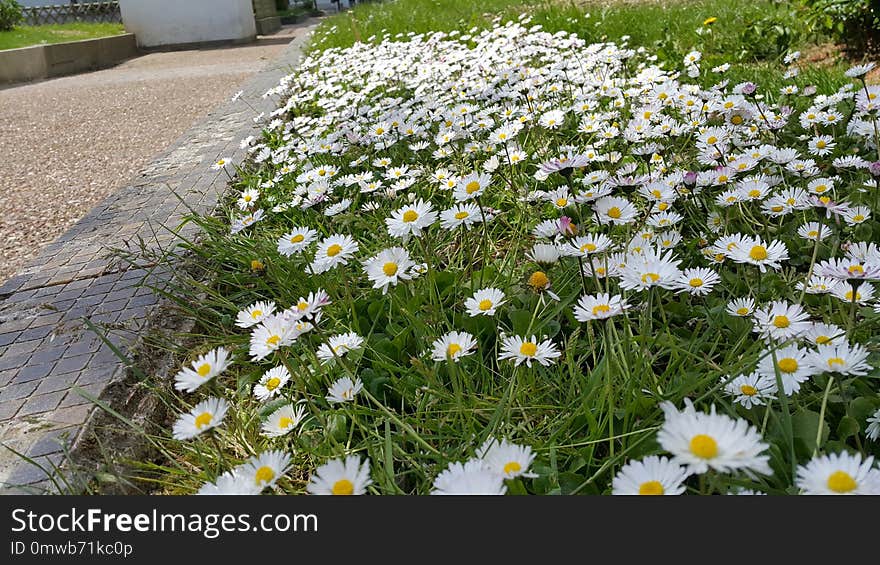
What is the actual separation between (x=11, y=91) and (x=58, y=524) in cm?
899

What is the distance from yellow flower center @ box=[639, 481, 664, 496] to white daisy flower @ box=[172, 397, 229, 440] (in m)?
0.54

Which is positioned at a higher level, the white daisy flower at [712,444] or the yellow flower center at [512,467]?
the white daisy flower at [712,444]

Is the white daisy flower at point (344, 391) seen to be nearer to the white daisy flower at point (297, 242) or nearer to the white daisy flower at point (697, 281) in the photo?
the white daisy flower at point (297, 242)

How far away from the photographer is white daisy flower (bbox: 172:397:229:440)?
0.95 meters

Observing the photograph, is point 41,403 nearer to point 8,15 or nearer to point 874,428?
point 874,428

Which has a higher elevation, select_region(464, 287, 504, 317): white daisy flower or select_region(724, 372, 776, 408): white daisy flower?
select_region(464, 287, 504, 317): white daisy flower

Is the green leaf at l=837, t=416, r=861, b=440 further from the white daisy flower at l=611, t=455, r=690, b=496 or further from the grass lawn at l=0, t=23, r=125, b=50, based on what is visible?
the grass lawn at l=0, t=23, r=125, b=50

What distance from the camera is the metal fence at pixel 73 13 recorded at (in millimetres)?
15231

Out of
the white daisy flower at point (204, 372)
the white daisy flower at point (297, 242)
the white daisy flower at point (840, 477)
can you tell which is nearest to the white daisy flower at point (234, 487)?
the white daisy flower at point (204, 372)

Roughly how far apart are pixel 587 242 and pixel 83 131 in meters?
5.32

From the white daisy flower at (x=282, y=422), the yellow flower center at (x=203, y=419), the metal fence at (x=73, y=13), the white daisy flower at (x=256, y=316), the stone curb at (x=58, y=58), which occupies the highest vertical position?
the metal fence at (x=73, y=13)

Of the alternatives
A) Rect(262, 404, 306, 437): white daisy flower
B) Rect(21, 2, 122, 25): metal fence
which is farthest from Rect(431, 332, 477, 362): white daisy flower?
Rect(21, 2, 122, 25): metal fence

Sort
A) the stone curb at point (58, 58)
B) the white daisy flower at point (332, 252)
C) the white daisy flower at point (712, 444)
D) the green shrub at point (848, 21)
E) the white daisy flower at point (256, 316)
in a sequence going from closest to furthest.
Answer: the white daisy flower at point (712, 444) < the white daisy flower at point (256, 316) < the white daisy flower at point (332, 252) < the green shrub at point (848, 21) < the stone curb at point (58, 58)

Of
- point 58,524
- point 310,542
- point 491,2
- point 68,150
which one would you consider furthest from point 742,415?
point 491,2
